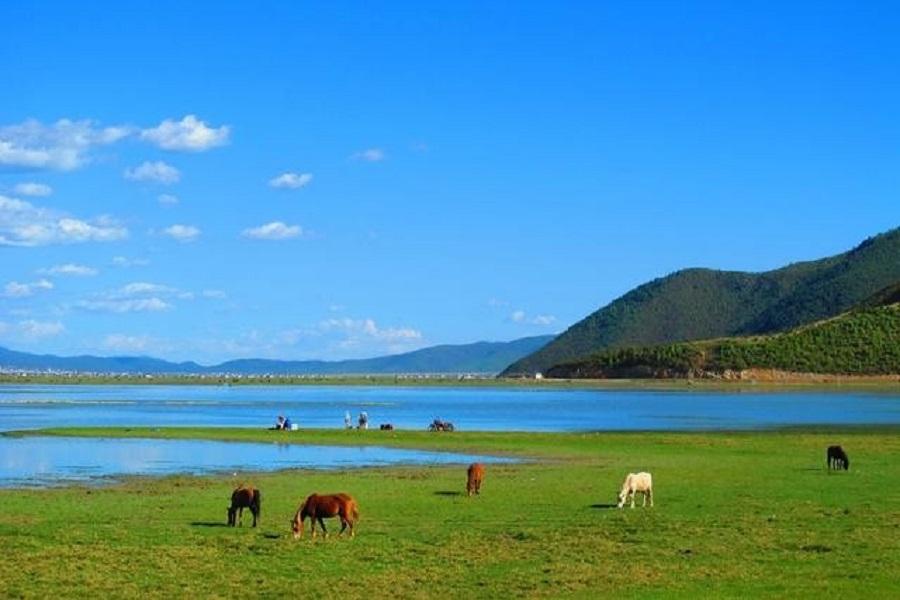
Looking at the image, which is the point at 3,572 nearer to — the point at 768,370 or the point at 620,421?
the point at 620,421

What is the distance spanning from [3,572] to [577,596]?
9.33 m

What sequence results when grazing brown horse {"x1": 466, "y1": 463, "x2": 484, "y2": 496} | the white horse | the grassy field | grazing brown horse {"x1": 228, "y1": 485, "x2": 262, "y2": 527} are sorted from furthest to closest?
grazing brown horse {"x1": 466, "y1": 463, "x2": 484, "y2": 496} < the white horse < grazing brown horse {"x1": 228, "y1": 485, "x2": 262, "y2": 527} < the grassy field

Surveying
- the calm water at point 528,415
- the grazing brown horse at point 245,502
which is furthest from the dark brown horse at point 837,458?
the calm water at point 528,415

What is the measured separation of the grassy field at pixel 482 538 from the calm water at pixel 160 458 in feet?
11.1

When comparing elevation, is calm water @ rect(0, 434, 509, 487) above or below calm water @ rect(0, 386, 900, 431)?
below

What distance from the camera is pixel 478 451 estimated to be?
53219mm

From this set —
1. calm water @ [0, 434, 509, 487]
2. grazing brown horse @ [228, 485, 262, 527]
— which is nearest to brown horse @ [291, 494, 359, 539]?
grazing brown horse @ [228, 485, 262, 527]

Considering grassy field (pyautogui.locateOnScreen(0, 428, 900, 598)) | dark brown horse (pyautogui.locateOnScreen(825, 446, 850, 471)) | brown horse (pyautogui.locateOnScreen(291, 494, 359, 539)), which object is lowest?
grassy field (pyautogui.locateOnScreen(0, 428, 900, 598))

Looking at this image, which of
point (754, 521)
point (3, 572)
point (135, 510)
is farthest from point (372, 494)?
point (3, 572)

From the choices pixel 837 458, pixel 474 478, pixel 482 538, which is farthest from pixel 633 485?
pixel 837 458

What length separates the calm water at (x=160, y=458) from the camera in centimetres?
4200

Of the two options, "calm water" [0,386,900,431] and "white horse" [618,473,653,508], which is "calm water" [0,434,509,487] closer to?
"calm water" [0,386,900,431]

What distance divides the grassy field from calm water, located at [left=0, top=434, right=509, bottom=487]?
11.1ft

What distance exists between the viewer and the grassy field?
66.1 feet
